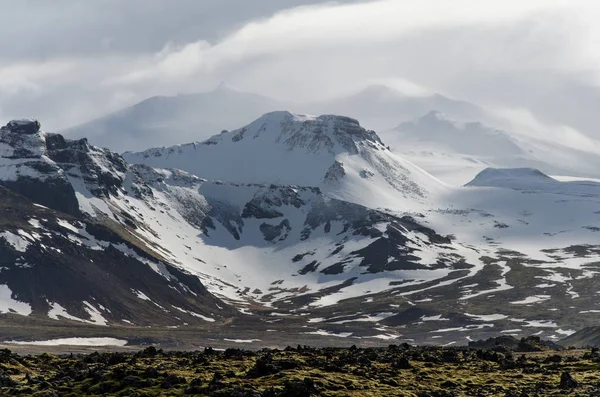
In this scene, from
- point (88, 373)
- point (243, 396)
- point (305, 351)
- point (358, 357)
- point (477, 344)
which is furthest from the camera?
point (477, 344)

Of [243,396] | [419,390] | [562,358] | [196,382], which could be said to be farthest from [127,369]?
[562,358]

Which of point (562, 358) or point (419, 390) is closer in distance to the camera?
point (419, 390)

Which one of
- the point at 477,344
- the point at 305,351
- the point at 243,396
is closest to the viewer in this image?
the point at 243,396

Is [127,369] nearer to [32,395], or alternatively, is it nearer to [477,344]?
[32,395]

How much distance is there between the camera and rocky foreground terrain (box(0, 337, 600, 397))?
174 ft

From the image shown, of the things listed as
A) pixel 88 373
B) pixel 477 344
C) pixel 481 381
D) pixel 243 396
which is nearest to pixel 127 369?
pixel 88 373

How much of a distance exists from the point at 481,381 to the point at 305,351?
25.2 meters

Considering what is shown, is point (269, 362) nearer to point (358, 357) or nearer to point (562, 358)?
point (358, 357)

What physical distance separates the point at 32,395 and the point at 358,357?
29.5 meters

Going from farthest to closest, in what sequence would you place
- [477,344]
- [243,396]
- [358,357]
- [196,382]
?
[477,344] < [358,357] < [196,382] < [243,396]

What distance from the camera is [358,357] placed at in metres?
73.7

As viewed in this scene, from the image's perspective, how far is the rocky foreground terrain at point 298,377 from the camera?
5291 cm

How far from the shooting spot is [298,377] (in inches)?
2195

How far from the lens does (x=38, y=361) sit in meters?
74.8
